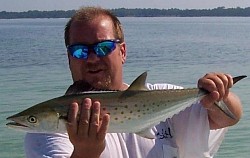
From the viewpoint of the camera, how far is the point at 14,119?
10.6 ft

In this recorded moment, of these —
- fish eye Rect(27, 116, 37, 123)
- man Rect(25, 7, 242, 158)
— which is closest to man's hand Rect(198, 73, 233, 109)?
man Rect(25, 7, 242, 158)

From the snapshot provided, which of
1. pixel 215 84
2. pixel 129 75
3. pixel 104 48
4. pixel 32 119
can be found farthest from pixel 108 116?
pixel 129 75

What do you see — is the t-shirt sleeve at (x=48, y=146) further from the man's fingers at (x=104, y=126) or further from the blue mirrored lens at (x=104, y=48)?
the blue mirrored lens at (x=104, y=48)

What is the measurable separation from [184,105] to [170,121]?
305 mm

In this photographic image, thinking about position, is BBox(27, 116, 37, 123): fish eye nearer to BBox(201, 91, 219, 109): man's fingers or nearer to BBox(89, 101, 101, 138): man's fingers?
BBox(89, 101, 101, 138): man's fingers

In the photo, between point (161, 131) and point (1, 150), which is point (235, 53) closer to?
point (1, 150)

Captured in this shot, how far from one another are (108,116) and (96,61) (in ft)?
1.90

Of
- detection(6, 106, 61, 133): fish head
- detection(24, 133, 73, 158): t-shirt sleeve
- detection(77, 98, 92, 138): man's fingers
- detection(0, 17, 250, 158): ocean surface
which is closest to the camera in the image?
detection(77, 98, 92, 138): man's fingers

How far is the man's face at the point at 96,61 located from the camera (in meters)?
3.61

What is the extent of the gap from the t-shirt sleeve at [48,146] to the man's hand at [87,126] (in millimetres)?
249

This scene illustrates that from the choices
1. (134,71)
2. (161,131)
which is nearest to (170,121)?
(161,131)

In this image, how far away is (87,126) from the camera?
3.10 metres

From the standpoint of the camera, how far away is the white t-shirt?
11.5 ft

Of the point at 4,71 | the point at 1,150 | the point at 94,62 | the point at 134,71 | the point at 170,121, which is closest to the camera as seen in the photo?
the point at 94,62
